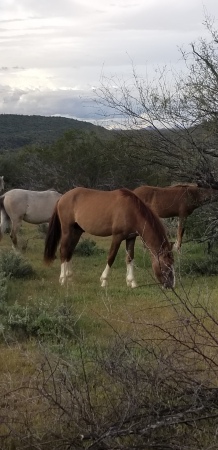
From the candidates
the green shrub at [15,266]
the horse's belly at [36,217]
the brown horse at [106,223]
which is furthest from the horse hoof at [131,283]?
the horse's belly at [36,217]

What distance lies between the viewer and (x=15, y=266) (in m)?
10.2

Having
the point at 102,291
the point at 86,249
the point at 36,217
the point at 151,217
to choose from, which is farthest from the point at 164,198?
the point at 102,291

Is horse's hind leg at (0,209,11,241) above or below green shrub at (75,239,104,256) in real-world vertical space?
above

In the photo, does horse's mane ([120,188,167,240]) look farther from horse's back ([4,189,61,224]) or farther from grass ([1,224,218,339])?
horse's back ([4,189,61,224])

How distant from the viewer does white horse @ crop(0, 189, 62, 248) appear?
13500 mm

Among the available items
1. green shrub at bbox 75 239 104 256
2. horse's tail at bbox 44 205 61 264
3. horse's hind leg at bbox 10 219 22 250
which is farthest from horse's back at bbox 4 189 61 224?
horse's tail at bbox 44 205 61 264

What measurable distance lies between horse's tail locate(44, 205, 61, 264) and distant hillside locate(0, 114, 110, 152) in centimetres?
5160

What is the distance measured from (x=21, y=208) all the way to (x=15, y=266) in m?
3.70

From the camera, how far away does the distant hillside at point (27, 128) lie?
6331 centimetres

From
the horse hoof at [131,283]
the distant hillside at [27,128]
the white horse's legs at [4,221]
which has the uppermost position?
the distant hillside at [27,128]

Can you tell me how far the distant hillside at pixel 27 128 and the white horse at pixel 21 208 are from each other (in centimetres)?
4833

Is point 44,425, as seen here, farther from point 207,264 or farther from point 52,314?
point 207,264

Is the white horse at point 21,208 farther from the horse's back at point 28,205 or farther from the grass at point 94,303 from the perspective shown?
the grass at point 94,303

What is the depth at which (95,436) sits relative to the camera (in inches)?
132
